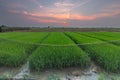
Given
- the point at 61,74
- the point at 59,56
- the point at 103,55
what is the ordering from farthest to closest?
the point at 103,55 < the point at 59,56 < the point at 61,74

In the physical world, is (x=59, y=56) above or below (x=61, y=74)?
above

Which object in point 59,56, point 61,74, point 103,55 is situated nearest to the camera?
point 61,74

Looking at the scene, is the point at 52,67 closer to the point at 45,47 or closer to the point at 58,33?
the point at 45,47

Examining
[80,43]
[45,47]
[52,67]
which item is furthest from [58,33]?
[52,67]

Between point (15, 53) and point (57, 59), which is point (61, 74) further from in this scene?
point (15, 53)

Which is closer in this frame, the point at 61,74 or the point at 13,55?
the point at 61,74

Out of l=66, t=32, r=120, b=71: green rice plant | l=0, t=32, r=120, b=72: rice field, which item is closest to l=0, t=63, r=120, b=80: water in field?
l=0, t=32, r=120, b=72: rice field

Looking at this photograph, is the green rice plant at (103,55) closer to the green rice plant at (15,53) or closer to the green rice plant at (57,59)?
the green rice plant at (57,59)

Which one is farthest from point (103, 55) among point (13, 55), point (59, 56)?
point (13, 55)

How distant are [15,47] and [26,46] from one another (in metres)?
0.29

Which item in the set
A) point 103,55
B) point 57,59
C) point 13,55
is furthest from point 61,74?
point 13,55

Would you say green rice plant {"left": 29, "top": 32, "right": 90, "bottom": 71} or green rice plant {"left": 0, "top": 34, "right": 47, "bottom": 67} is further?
green rice plant {"left": 0, "top": 34, "right": 47, "bottom": 67}

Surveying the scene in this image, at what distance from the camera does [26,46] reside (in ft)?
16.5

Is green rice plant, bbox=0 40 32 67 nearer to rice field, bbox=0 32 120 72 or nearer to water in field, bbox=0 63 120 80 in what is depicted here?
rice field, bbox=0 32 120 72
